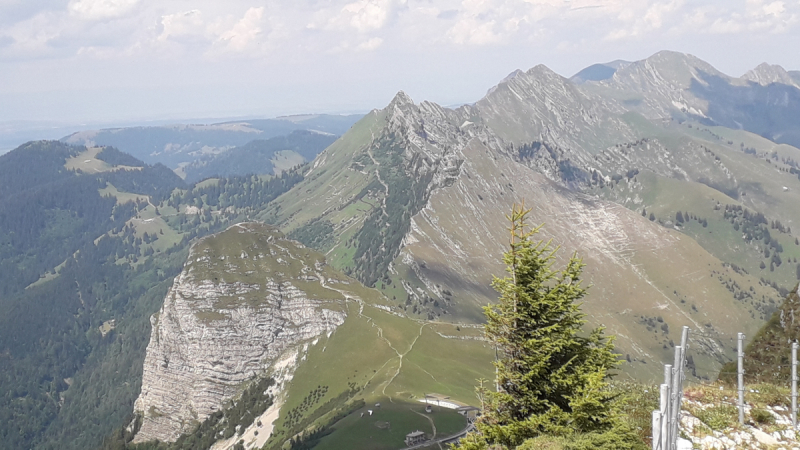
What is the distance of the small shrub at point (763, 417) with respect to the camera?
28.0 m

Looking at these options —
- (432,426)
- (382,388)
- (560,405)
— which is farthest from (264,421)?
(560,405)

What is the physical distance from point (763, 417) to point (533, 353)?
37.0 feet

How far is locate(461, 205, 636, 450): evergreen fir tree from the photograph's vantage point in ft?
89.1

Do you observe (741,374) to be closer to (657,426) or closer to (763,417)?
(763,417)

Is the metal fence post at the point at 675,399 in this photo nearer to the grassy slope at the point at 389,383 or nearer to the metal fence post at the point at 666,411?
the metal fence post at the point at 666,411

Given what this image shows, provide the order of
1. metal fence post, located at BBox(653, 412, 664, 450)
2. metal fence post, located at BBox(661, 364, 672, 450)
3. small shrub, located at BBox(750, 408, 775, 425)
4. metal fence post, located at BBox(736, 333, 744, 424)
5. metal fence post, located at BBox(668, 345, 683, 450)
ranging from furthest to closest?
small shrub, located at BBox(750, 408, 775, 425) < metal fence post, located at BBox(736, 333, 744, 424) < metal fence post, located at BBox(668, 345, 683, 450) < metal fence post, located at BBox(661, 364, 672, 450) < metal fence post, located at BBox(653, 412, 664, 450)

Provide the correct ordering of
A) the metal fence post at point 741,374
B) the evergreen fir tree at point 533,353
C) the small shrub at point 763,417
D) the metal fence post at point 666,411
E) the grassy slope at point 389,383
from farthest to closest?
1. the grassy slope at point 389,383
2. the small shrub at point 763,417
3. the evergreen fir tree at point 533,353
4. the metal fence post at point 741,374
5. the metal fence post at point 666,411

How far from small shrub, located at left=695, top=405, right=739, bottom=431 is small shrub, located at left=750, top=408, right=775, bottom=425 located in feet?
2.51

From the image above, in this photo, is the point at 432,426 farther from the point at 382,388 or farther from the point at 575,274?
the point at 575,274

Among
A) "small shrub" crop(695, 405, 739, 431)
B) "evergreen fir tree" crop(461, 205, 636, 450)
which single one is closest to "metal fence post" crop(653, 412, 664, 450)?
"evergreen fir tree" crop(461, 205, 636, 450)

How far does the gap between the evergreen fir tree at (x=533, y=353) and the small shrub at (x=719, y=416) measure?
4.81m

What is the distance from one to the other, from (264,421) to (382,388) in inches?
1936

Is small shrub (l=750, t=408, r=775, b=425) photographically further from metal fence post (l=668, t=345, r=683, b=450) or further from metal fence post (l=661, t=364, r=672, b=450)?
metal fence post (l=661, t=364, r=672, b=450)

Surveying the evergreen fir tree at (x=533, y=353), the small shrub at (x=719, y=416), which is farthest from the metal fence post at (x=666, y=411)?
the small shrub at (x=719, y=416)
